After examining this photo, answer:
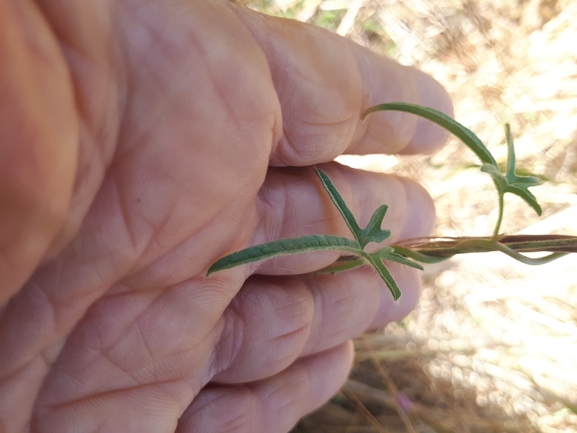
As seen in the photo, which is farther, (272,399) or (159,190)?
(272,399)

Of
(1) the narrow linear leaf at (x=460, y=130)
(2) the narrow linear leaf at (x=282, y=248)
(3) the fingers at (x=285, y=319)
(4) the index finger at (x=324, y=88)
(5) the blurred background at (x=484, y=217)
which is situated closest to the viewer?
(2) the narrow linear leaf at (x=282, y=248)

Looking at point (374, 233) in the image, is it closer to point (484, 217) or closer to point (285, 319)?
point (285, 319)

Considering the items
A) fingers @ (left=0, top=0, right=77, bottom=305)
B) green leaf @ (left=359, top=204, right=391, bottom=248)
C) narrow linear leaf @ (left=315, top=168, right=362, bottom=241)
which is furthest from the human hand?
green leaf @ (left=359, top=204, right=391, bottom=248)

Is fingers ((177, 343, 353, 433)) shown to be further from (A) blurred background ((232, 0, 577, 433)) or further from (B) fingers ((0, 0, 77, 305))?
(B) fingers ((0, 0, 77, 305))

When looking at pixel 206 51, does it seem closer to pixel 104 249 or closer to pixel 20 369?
pixel 104 249

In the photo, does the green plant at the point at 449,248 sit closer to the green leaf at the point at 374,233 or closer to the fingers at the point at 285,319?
the green leaf at the point at 374,233

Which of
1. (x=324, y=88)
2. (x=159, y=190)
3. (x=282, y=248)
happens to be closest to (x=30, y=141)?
(x=159, y=190)

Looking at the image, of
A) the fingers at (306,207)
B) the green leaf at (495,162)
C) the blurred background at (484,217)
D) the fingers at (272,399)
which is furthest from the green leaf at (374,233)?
the blurred background at (484,217)
